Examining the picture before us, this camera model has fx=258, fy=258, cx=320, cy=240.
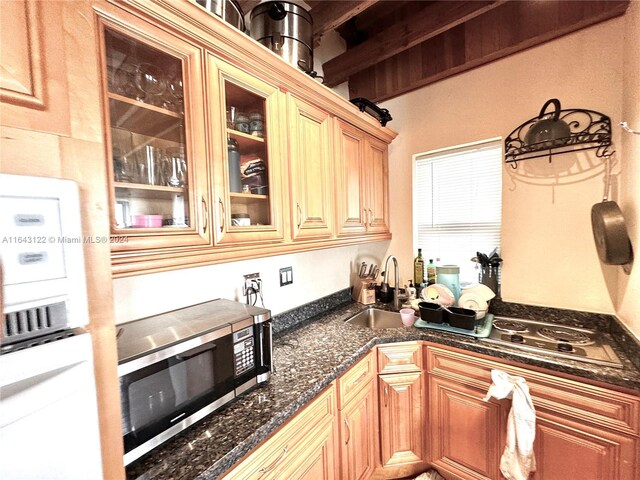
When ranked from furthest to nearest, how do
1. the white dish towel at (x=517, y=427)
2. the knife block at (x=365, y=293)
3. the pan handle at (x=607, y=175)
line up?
the knife block at (x=365, y=293), the pan handle at (x=607, y=175), the white dish towel at (x=517, y=427)

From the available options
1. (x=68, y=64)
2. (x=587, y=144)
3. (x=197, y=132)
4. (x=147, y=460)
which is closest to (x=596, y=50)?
(x=587, y=144)

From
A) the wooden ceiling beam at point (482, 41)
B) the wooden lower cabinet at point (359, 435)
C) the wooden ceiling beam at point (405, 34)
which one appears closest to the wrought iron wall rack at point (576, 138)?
the wooden ceiling beam at point (482, 41)

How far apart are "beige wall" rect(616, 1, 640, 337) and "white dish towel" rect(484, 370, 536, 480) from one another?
574 millimetres

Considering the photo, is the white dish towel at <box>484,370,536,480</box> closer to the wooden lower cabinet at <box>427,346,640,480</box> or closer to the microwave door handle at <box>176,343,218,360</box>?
the wooden lower cabinet at <box>427,346,640,480</box>

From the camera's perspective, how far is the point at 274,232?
1.19 metres

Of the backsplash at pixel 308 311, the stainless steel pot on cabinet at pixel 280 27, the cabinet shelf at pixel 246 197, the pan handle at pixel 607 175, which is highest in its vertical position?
the stainless steel pot on cabinet at pixel 280 27

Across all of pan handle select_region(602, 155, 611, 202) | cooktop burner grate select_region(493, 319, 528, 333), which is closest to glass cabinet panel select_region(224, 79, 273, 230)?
cooktop burner grate select_region(493, 319, 528, 333)

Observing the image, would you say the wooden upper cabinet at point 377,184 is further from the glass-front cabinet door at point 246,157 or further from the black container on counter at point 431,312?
the glass-front cabinet door at point 246,157

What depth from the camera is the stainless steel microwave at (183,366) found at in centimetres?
69

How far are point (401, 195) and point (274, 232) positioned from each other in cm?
135

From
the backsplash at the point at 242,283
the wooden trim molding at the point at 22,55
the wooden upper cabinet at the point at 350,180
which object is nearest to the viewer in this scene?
the wooden trim molding at the point at 22,55

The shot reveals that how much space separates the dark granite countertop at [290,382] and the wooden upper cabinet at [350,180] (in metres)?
0.63

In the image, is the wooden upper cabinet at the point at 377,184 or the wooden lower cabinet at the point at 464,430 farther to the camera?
the wooden upper cabinet at the point at 377,184

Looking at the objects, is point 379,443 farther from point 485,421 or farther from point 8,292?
point 8,292
